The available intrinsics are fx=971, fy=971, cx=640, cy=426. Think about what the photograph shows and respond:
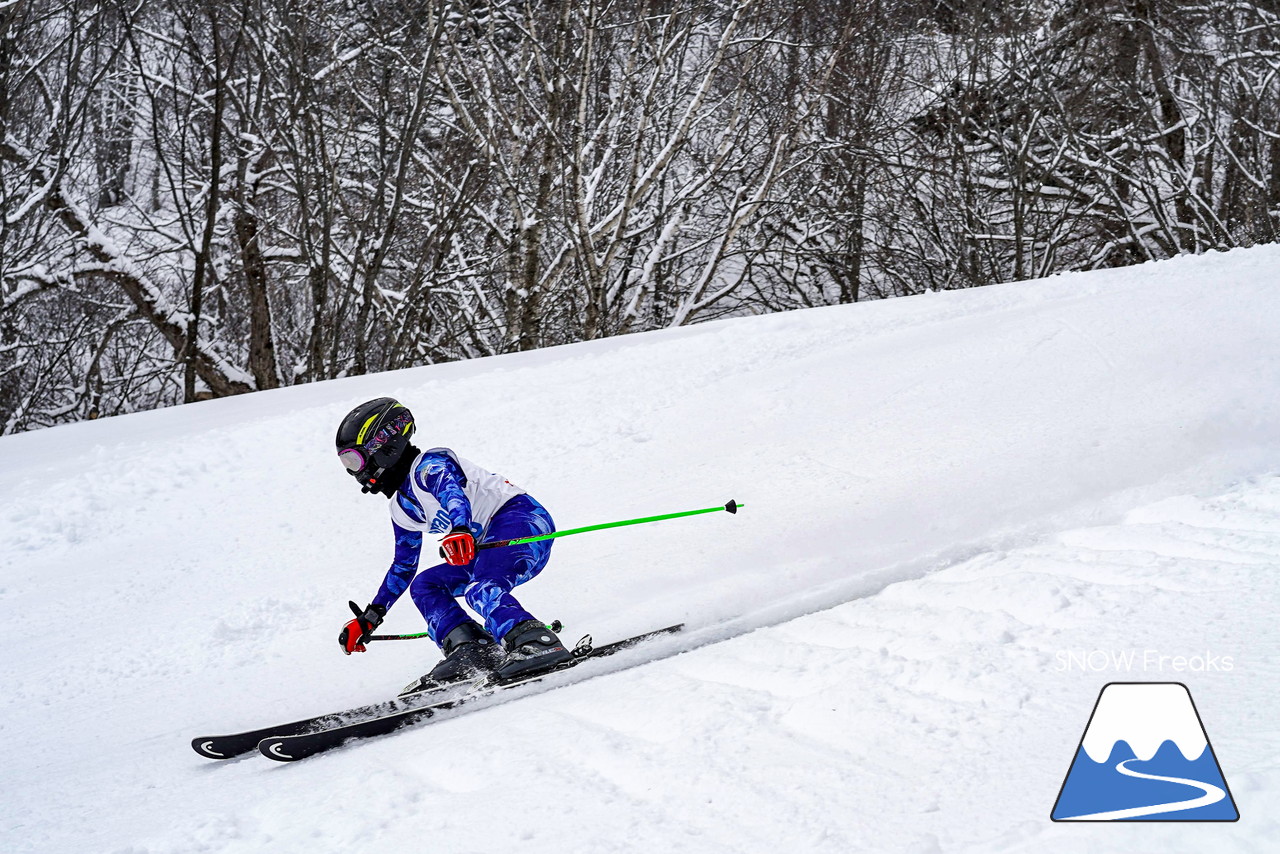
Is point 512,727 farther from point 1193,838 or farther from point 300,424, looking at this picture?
point 300,424

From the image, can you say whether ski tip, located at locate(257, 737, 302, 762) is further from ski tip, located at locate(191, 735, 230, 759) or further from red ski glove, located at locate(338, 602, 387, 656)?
red ski glove, located at locate(338, 602, 387, 656)

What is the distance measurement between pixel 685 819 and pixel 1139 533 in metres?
3.01

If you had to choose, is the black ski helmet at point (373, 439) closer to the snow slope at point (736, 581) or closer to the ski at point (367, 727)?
the ski at point (367, 727)

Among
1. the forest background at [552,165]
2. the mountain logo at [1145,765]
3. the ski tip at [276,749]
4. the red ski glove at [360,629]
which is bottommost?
the mountain logo at [1145,765]

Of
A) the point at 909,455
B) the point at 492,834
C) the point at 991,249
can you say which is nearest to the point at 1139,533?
the point at 909,455

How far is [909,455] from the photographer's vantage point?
6277 mm

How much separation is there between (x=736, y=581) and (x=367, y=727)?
6.84 feet

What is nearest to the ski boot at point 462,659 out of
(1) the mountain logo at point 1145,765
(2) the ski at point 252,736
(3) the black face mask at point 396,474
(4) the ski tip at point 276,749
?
(2) the ski at point 252,736

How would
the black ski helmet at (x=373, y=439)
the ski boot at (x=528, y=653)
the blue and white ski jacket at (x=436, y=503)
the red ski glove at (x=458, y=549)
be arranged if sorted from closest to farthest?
the red ski glove at (x=458, y=549), the ski boot at (x=528, y=653), the blue and white ski jacket at (x=436, y=503), the black ski helmet at (x=373, y=439)

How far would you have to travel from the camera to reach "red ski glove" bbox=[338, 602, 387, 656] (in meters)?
4.05

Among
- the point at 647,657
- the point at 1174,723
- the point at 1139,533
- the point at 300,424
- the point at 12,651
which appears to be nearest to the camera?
the point at 1174,723

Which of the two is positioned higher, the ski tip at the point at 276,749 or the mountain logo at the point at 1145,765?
the ski tip at the point at 276,749

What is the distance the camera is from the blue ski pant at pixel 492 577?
4.04 meters

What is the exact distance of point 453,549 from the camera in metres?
3.74
